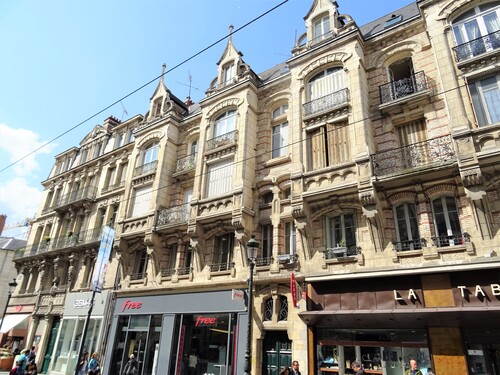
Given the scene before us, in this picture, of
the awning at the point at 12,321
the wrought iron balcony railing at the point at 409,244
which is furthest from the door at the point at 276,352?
the awning at the point at 12,321

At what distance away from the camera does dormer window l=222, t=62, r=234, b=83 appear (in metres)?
19.8

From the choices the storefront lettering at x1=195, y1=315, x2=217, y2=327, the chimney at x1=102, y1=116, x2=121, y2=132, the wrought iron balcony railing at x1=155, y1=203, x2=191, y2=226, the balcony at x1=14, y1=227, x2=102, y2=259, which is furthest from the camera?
the chimney at x1=102, y1=116, x2=121, y2=132

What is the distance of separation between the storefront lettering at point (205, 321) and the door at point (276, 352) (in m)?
2.55

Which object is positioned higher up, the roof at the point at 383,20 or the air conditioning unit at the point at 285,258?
the roof at the point at 383,20

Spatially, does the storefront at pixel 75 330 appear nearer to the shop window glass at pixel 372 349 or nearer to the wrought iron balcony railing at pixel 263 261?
the wrought iron balcony railing at pixel 263 261

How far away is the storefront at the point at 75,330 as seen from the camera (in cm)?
1900

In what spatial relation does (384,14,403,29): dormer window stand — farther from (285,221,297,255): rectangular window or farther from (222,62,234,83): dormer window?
(285,221,297,255): rectangular window

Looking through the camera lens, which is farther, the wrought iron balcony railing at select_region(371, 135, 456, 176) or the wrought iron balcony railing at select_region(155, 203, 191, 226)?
the wrought iron balcony railing at select_region(155, 203, 191, 226)

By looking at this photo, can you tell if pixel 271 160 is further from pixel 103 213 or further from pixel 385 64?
pixel 103 213

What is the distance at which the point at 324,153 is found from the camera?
14148 millimetres

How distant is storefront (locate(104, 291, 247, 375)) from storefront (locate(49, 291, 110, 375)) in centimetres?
165

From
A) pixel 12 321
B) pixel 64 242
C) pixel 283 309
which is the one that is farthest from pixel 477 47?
pixel 12 321

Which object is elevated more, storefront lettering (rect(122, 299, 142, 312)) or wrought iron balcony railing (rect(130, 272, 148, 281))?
wrought iron balcony railing (rect(130, 272, 148, 281))

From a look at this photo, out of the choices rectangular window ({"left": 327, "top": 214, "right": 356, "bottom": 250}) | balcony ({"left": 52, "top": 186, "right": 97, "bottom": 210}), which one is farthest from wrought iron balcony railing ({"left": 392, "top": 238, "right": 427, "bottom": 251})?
balcony ({"left": 52, "top": 186, "right": 97, "bottom": 210})
